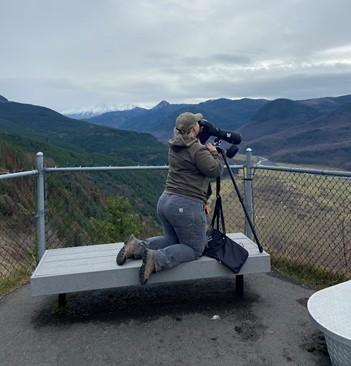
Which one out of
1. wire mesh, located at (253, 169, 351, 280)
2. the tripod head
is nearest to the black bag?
the tripod head

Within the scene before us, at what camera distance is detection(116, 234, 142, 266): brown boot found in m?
3.40

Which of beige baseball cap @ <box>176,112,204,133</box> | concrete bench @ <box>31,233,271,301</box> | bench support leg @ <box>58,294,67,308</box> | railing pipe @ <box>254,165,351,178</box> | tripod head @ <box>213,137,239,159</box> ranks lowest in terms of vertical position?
bench support leg @ <box>58,294,67,308</box>

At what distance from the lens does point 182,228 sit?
344cm

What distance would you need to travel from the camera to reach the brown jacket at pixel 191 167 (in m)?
3.35

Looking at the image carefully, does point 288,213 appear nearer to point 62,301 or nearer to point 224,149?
point 224,149

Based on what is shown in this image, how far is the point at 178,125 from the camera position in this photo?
344 cm

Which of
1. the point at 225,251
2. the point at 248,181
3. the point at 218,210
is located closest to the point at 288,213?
the point at 248,181

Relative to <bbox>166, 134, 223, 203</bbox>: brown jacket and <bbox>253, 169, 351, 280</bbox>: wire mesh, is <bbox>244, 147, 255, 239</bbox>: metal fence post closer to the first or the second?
<bbox>253, 169, 351, 280</bbox>: wire mesh

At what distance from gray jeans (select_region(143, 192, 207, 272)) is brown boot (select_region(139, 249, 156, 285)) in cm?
4

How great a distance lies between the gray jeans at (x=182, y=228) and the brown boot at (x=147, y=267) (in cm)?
4

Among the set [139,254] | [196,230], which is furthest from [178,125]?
[139,254]

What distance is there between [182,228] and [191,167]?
1.61 feet

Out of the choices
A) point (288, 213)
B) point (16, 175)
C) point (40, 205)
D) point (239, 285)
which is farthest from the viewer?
point (288, 213)

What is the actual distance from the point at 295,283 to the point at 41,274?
2.40 metres
